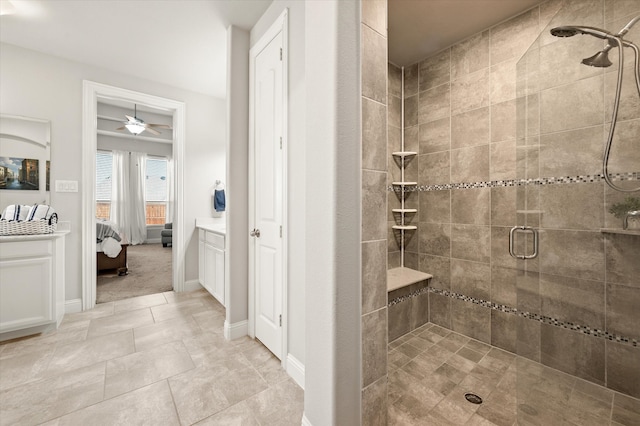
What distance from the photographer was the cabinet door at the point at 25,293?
87.6 inches

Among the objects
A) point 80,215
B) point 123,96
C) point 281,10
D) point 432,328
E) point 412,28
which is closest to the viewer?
point 281,10

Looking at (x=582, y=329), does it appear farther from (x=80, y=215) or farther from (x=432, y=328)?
(x=80, y=215)

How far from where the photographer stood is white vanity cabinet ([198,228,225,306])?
9.41 feet

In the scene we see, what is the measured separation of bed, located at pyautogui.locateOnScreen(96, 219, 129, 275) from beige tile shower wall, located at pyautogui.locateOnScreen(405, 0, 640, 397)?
4812 millimetres

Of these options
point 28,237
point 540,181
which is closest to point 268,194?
point 540,181

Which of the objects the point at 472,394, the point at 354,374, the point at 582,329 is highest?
the point at 582,329

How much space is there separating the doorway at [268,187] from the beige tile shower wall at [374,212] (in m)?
0.77

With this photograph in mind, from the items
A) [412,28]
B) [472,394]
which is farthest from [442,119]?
[472,394]

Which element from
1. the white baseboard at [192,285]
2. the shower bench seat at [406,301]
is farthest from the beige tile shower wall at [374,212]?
the white baseboard at [192,285]

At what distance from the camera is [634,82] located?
1.23 metres

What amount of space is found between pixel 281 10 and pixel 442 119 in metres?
1.74

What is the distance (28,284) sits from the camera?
91.2 inches

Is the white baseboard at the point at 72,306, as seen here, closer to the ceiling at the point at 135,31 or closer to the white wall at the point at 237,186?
the white wall at the point at 237,186

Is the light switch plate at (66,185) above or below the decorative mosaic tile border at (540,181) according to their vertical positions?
above
